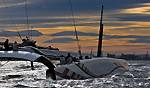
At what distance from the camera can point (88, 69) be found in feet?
61.7

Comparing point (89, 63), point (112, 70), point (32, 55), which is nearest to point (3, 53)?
point (32, 55)

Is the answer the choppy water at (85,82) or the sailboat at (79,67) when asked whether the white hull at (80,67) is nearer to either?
the sailboat at (79,67)

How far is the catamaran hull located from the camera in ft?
58.4

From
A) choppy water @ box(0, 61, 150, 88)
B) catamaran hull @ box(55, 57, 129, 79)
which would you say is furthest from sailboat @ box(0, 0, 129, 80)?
choppy water @ box(0, 61, 150, 88)

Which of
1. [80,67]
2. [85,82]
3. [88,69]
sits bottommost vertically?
[85,82]

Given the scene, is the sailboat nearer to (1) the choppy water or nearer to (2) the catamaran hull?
(2) the catamaran hull

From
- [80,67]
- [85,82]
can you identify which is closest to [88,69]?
[80,67]

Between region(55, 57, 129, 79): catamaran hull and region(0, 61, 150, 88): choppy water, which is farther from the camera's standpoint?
region(55, 57, 129, 79): catamaran hull

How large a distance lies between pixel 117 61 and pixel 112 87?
21.8ft

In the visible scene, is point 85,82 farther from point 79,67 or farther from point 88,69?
point 88,69

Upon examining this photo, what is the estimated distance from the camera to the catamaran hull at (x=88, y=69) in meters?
17.8

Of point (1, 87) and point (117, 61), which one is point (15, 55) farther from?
point (117, 61)

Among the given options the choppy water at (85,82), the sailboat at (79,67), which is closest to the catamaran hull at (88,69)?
the sailboat at (79,67)

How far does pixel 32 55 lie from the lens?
19.5 metres
